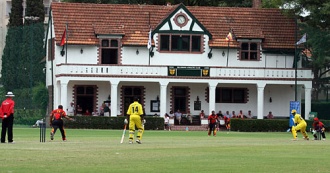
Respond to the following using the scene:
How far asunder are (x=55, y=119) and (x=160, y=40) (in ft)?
129

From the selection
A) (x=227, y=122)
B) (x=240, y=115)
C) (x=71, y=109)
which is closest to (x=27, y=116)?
(x=71, y=109)

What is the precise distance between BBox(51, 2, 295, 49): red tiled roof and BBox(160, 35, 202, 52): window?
124 centimetres

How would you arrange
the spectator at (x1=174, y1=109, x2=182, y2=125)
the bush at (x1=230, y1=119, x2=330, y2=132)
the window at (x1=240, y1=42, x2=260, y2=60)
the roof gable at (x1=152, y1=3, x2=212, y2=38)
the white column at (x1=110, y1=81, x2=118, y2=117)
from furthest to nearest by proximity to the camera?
the window at (x1=240, y1=42, x2=260, y2=60) → the roof gable at (x1=152, y1=3, x2=212, y2=38) → the spectator at (x1=174, y1=109, x2=182, y2=125) → the white column at (x1=110, y1=81, x2=118, y2=117) → the bush at (x1=230, y1=119, x2=330, y2=132)

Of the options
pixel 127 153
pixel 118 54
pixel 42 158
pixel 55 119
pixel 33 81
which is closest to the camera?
pixel 42 158

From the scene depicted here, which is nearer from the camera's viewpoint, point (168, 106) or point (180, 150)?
point (180, 150)

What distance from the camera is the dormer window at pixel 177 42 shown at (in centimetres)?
8700

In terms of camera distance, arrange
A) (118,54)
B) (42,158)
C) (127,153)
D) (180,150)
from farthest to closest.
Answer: (118,54) < (180,150) < (127,153) < (42,158)

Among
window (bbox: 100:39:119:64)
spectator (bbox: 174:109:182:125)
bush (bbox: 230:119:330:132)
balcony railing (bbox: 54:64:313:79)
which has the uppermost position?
window (bbox: 100:39:119:64)

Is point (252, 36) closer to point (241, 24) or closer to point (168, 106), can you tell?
point (241, 24)

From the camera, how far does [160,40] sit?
86.9 m

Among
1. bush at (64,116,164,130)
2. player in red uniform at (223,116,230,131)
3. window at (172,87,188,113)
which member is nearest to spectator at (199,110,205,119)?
player in red uniform at (223,116,230,131)

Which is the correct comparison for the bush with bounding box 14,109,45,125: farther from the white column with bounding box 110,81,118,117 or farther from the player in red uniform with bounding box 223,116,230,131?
the player in red uniform with bounding box 223,116,230,131

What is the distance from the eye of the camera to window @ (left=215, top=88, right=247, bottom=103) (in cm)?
8850

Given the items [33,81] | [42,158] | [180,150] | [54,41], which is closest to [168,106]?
[54,41]
